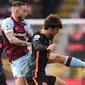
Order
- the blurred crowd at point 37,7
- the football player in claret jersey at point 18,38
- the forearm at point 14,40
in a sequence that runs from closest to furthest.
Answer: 1. the forearm at point 14,40
2. the football player in claret jersey at point 18,38
3. the blurred crowd at point 37,7

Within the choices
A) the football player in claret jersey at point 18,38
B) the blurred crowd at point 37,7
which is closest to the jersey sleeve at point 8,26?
the football player in claret jersey at point 18,38

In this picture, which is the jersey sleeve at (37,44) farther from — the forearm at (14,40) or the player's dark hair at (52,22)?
the forearm at (14,40)

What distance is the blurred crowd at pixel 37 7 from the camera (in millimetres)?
17219

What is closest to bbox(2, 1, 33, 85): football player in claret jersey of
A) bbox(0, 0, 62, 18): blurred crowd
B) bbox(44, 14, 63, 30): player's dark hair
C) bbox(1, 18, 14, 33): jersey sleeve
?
bbox(1, 18, 14, 33): jersey sleeve

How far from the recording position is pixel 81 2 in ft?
62.7

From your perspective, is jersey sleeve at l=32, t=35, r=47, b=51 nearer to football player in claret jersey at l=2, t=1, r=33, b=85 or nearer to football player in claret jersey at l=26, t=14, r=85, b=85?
football player in claret jersey at l=26, t=14, r=85, b=85

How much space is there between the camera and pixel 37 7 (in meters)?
17.8

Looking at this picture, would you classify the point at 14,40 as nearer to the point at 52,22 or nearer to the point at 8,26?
the point at 8,26


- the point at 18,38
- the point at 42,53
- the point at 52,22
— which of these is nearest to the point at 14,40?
the point at 18,38

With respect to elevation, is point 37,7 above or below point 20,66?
below

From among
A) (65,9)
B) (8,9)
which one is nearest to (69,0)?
(65,9)

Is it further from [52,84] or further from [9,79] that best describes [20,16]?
[9,79]

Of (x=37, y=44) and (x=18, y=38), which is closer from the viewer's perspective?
(x=37, y=44)

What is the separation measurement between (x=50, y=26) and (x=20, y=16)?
1.00 m
